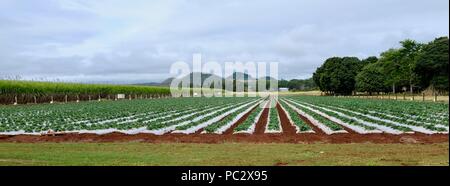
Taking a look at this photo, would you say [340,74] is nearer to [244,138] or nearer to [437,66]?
[437,66]

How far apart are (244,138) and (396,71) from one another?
43.2 meters

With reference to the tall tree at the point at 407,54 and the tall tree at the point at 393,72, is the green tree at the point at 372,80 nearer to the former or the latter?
the tall tree at the point at 393,72

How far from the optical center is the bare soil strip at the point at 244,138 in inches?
584

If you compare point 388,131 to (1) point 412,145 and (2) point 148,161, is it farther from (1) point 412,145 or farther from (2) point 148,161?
(2) point 148,161

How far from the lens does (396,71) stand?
178 feet

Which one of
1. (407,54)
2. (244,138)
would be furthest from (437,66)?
(407,54)

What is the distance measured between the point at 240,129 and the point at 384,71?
4737 centimetres

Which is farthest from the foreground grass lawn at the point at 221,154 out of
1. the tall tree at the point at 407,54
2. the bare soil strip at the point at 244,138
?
the tall tree at the point at 407,54

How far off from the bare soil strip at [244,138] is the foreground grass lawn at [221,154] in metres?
0.97

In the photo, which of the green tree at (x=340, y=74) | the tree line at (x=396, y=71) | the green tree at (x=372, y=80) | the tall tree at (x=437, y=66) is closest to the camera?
the tall tree at (x=437, y=66)

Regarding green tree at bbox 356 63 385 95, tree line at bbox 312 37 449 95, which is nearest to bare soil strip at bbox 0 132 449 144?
tree line at bbox 312 37 449 95
